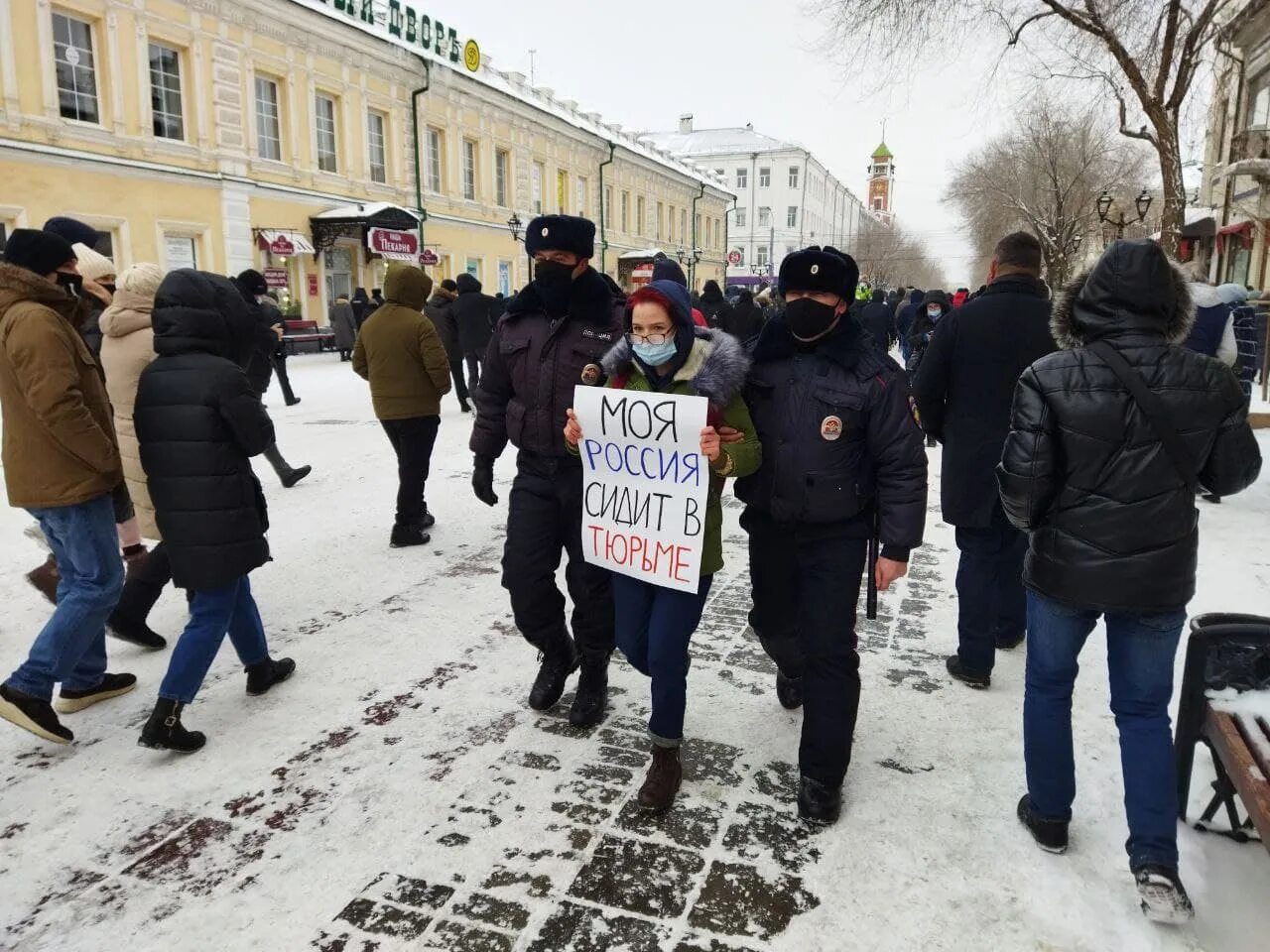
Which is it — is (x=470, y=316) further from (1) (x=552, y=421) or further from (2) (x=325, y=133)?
(2) (x=325, y=133)

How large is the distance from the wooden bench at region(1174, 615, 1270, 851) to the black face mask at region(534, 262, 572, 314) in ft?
8.15

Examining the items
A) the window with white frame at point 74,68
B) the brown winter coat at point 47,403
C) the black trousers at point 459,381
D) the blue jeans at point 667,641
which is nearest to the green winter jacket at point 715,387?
the blue jeans at point 667,641

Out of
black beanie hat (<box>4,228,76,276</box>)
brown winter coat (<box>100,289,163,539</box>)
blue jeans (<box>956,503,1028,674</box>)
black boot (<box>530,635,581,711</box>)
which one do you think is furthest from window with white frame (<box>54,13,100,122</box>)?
blue jeans (<box>956,503,1028,674</box>)

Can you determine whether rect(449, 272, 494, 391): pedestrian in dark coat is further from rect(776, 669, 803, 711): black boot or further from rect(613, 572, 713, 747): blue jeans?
rect(613, 572, 713, 747): blue jeans

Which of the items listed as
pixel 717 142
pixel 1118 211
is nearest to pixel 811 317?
pixel 1118 211

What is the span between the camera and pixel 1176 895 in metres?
2.40

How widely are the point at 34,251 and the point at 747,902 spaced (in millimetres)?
3521

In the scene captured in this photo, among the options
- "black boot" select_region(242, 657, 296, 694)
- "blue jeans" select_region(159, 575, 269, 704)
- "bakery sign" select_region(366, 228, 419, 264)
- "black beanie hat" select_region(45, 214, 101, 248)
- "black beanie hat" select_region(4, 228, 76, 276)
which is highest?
"bakery sign" select_region(366, 228, 419, 264)

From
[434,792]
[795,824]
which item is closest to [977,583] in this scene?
[795,824]

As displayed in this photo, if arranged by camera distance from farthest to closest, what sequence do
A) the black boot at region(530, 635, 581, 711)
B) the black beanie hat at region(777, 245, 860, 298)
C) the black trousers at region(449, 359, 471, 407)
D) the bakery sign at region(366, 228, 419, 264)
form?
the bakery sign at region(366, 228, 419, 264) < the black trousers at region(449, 359, 471, 407) < the black boot at region(530, 635, 581, 711) < the black beanie hat at region(777, 245, 860, 298)

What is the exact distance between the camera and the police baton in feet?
9.80

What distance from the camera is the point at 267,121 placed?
2192 cm

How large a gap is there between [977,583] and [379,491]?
18.1 feet

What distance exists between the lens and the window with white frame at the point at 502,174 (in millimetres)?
31688
